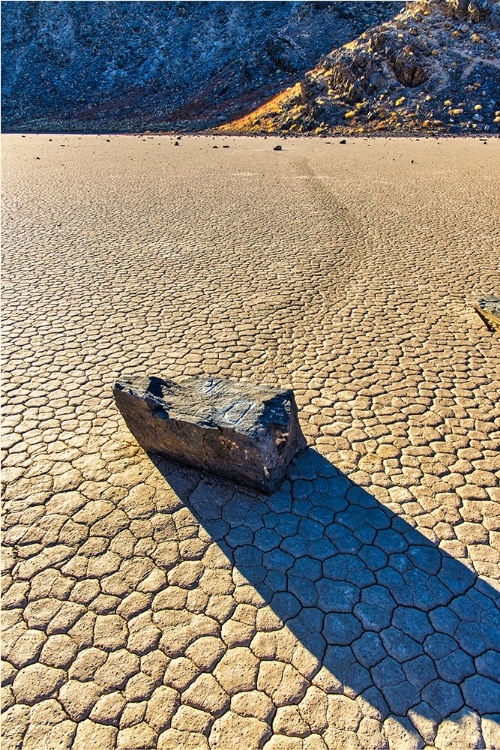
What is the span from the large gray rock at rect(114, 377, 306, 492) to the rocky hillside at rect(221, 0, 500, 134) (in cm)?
2341

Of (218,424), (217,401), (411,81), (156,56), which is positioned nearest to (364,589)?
(218,424)

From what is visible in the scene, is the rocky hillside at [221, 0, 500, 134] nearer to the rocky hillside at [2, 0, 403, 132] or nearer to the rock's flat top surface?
the rocky hillside at [2, 0, 403, 132]

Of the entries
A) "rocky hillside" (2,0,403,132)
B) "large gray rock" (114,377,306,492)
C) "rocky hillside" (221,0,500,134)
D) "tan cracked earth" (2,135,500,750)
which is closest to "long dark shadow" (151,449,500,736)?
"tan cracked earth" (2,135,500,750)

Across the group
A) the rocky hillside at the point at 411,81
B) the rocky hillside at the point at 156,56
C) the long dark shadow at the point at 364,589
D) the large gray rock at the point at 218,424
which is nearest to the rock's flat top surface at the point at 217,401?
the large gray rock at the point at 218,424

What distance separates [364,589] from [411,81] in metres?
28.3

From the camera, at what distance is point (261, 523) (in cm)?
297

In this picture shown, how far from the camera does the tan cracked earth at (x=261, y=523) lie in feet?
7.06

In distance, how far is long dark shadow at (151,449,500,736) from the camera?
2209mm

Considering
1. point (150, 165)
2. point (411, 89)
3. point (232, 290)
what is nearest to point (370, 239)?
point (232, 290)

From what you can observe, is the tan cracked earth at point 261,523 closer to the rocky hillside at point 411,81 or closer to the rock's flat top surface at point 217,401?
the rock's flat top surface at point 217,401

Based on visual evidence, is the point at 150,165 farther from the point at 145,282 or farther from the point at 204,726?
the point at 204,726

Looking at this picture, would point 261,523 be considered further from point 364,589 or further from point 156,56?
point 156,56

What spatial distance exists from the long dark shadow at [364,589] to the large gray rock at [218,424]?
16 cm

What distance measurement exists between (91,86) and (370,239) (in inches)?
1458
